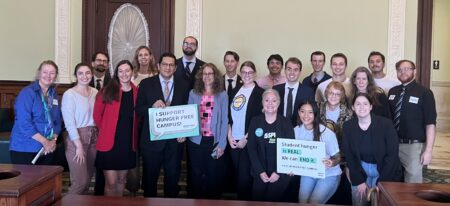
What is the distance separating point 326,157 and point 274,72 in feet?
4.78

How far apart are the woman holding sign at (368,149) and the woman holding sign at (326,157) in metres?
0.14

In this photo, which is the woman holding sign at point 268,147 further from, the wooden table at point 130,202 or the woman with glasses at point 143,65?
the woman with glasses at point 143,65

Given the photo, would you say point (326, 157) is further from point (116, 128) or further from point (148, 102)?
point (116, 128)

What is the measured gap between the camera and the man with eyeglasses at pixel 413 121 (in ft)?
11.6

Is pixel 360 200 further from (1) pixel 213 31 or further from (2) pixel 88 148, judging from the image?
(1) pixel 213 31

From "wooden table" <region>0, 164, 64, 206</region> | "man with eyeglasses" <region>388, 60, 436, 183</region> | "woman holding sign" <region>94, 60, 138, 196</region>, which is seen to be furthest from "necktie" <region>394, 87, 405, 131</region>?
"wooden table" <region>0, 164, 64, 206</region>

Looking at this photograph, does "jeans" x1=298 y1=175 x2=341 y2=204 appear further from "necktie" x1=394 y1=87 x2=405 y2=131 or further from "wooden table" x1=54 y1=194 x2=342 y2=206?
"wooden table" x1=54 y1=194 x2=342 y2=206

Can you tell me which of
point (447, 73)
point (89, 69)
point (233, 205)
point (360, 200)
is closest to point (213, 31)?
point (89, 69)

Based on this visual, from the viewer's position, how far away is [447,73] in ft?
30.6

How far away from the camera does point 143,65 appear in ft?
14.3

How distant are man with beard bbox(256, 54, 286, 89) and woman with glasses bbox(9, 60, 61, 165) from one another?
83.2 inches

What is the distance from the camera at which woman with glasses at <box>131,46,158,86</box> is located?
14.1ft

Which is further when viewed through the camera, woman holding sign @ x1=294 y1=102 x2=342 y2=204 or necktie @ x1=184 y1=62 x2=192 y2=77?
necktie @ x1=184 y1=62 x2=192 y2=77

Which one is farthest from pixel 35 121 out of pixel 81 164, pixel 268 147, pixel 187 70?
pixel 268 147
